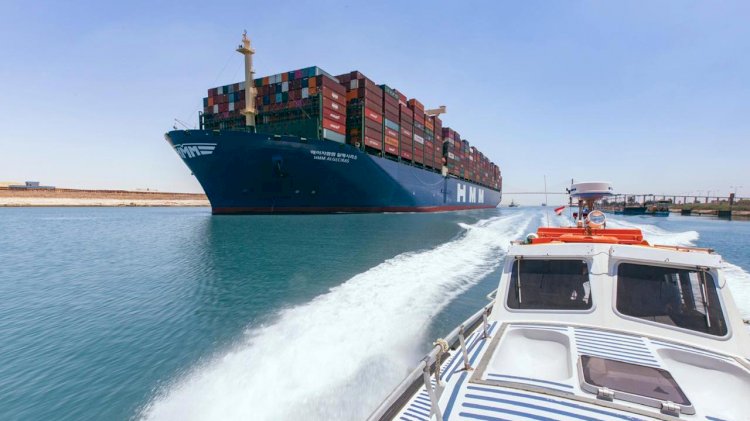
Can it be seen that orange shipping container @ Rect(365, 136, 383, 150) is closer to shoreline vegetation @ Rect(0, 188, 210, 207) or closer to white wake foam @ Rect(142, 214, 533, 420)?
white wake foam @ Rect(142, 214, 533, 420)

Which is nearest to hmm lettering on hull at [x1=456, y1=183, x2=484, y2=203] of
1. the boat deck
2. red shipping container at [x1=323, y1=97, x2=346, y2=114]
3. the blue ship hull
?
the blue ship hull

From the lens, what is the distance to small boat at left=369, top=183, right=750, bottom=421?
9.12 ft

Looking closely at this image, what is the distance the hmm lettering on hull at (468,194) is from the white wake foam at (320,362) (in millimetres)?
65217

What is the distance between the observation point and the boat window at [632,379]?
2.79 metres

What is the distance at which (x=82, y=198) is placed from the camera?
103 metres

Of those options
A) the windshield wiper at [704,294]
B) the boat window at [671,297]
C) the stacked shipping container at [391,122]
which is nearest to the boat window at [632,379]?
the boat window at [671,297]

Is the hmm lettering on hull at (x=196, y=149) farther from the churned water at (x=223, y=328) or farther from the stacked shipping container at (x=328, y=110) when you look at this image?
the churned water at (x=223, y=328)

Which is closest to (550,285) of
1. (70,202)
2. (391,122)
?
(391,122)

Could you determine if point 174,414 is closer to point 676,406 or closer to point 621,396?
point 621,396

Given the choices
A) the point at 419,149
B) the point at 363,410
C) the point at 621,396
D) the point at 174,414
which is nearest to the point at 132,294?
the point at 174,414

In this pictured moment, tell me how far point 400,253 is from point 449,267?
131 inches

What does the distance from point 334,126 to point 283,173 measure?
29.7ft

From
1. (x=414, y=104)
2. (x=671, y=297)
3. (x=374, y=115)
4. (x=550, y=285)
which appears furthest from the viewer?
(x=414, y=104)

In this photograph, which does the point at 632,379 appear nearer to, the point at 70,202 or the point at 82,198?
the point at 70,202
